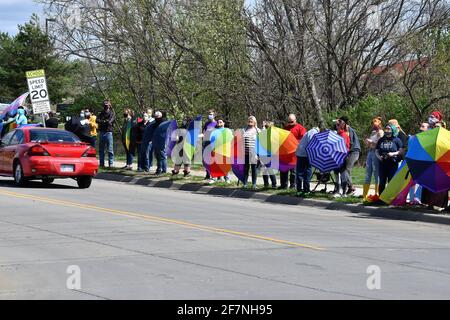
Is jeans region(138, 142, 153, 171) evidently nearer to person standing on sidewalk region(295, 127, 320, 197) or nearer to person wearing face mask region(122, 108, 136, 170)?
person wearing face mask region(122, 108, 136, 170)

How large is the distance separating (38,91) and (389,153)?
54.6 ft

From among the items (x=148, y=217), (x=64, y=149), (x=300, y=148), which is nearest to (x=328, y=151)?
(x=300, y=148)

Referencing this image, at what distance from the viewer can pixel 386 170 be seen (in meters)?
18.0

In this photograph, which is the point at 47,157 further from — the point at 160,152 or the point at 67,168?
the point at 160,152

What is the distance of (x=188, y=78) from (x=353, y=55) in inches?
258

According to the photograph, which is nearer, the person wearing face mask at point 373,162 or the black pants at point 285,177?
the person wearing face mask at point 373,162

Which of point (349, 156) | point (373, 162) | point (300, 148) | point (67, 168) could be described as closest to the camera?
point (373, 162)

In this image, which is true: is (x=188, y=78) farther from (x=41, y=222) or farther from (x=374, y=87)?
(x=41, y=222)

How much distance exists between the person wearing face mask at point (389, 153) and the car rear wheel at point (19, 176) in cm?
894

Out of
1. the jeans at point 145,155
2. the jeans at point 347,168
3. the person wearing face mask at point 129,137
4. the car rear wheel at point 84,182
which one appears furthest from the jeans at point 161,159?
the jeans at point 347,168

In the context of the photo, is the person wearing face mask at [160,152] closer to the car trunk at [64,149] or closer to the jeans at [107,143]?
the jeans at [107,143]

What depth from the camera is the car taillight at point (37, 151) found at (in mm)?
20094

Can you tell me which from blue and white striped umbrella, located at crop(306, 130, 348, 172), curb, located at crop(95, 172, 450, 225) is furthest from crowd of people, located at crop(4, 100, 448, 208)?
curb, located at crop(95, 172, 450, 225)
